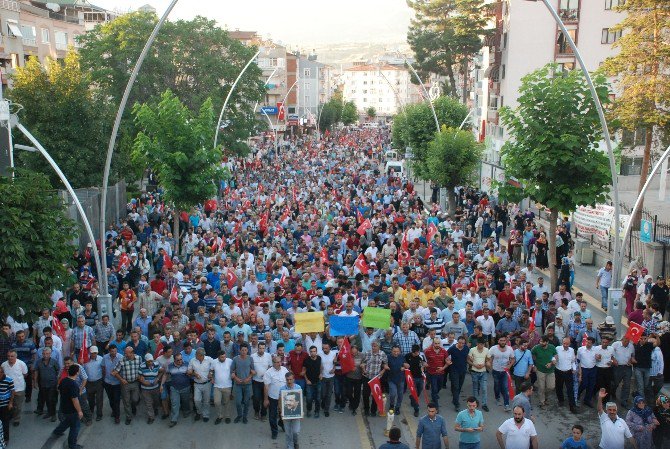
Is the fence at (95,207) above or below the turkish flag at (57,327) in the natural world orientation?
above

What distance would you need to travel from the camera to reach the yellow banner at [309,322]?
12461 millimetres

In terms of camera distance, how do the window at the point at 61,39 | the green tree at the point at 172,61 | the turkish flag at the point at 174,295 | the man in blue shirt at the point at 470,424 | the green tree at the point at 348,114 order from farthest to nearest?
the green tree at the point at 348,114
the window at the point at 61,39
the green tree at the point at 172,61
the turkish flag at the point at 174,295
the man in blue shirt at the point at 470,424

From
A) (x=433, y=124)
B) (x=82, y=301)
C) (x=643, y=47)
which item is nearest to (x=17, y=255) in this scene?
(x=82, y=301)

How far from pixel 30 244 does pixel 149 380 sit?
297cm

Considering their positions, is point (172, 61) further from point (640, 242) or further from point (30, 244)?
point (30, 244)

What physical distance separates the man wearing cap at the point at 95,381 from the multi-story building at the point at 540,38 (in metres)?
38.3

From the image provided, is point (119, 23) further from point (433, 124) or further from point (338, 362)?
point (338, 362)

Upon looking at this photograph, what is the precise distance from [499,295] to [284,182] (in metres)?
28.3

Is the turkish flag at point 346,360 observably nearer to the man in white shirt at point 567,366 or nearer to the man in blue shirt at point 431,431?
the man in blue shirt at point 431,431

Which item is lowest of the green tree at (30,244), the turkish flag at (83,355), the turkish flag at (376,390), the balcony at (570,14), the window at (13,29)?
the turkish flag at (376,390)

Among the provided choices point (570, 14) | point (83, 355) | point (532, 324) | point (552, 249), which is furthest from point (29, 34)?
point (532, 324)

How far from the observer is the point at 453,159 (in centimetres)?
3419

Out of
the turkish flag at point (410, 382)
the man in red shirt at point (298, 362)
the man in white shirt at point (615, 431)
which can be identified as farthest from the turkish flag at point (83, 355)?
the man in white shirt at point (615, 431)

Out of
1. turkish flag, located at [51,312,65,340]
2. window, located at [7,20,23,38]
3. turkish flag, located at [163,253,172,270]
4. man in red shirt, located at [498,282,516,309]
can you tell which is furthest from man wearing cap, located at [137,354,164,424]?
window, located at [7,20,23,38]
